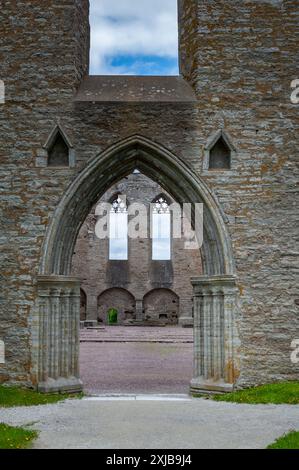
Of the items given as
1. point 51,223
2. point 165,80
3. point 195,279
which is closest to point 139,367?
point 195,279

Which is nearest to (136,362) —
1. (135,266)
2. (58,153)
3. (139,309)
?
(58,153)

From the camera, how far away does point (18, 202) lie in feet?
27.2

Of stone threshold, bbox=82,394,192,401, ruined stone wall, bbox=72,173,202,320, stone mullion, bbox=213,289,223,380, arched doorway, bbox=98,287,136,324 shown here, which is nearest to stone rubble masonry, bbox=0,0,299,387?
stone mullion, bbox=213,289,223,380

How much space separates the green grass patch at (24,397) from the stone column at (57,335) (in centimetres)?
14

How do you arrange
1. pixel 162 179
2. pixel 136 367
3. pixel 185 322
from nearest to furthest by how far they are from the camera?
pixel 162 179, pixel 136 367, pixel 185 322

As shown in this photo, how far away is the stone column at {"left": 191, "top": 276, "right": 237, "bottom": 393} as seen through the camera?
8070 millimetres

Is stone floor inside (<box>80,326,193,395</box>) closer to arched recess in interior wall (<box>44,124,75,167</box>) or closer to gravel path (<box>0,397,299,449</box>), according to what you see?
gravel path (<box>0,397,299,449</box>)

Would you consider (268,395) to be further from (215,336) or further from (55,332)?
(55,332)

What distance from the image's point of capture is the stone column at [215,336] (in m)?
8.07

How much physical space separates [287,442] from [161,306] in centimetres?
2165

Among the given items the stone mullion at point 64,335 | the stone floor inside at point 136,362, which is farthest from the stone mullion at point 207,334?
the stone mullion at point 64,335

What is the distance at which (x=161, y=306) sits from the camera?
26.6 meters

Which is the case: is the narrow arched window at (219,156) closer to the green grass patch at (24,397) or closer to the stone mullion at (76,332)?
the stone mullion at (76,332)

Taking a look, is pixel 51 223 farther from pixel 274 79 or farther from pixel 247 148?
pixel 274 79
